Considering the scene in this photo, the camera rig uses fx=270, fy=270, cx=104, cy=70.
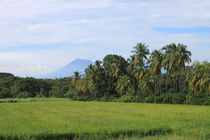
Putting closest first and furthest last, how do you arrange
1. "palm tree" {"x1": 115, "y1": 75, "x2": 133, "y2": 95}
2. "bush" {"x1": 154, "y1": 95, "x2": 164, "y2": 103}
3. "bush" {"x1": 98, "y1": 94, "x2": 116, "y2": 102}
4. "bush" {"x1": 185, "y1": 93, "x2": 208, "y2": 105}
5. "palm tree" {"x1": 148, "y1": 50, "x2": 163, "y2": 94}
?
1. "bush" {"x1": 185, "y1": 93, "x2": 208, "y2": 105}
2. "bush" {"x1": 154, "y1": 95, "x2": 164, "y2": 103}
3. "palm tree" {"x1": 148, "y1": 50, "x2": 163, "y2": 94}
4. "palm tree" {"x1": 115, "y1": 75, "x2": 133, "y2": 95}
5. "bush" {"x1": 98, "y1": 94, "x2": 116, "y2": 102}

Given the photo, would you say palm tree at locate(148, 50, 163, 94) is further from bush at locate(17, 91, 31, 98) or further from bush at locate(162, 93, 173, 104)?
bush at locate(17, 91, 31, 98)

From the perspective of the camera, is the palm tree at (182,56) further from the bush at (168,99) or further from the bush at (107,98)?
the bush at (107,98)

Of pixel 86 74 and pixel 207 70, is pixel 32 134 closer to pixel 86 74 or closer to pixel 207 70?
pixel 207 70

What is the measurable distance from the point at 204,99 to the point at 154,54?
1690 cm

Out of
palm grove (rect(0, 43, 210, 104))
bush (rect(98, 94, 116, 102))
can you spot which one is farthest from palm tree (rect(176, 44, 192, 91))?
bush (rect(98, 94, 116, 102))

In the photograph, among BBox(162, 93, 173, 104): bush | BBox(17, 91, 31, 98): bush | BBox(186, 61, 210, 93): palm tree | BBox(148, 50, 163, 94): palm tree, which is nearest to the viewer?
BBox(186, 61, 210, 93): palm tree

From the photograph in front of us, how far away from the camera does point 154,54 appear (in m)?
62.9

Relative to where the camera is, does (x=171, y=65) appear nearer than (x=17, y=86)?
Yes

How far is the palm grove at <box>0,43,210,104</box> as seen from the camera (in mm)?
55219

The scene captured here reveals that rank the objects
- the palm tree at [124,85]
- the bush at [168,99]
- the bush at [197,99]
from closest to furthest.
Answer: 1. the bush at [197,99]
2. the bush at [168,99]
3. the palm tree at [124,85]

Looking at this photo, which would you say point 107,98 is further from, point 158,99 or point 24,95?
point 24,95

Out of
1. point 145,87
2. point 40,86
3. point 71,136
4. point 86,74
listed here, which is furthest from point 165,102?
point 40,86

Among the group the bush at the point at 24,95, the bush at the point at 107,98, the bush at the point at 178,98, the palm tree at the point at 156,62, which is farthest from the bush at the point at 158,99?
the bush at the point at 24,95

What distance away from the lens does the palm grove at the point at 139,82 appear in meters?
55.2
